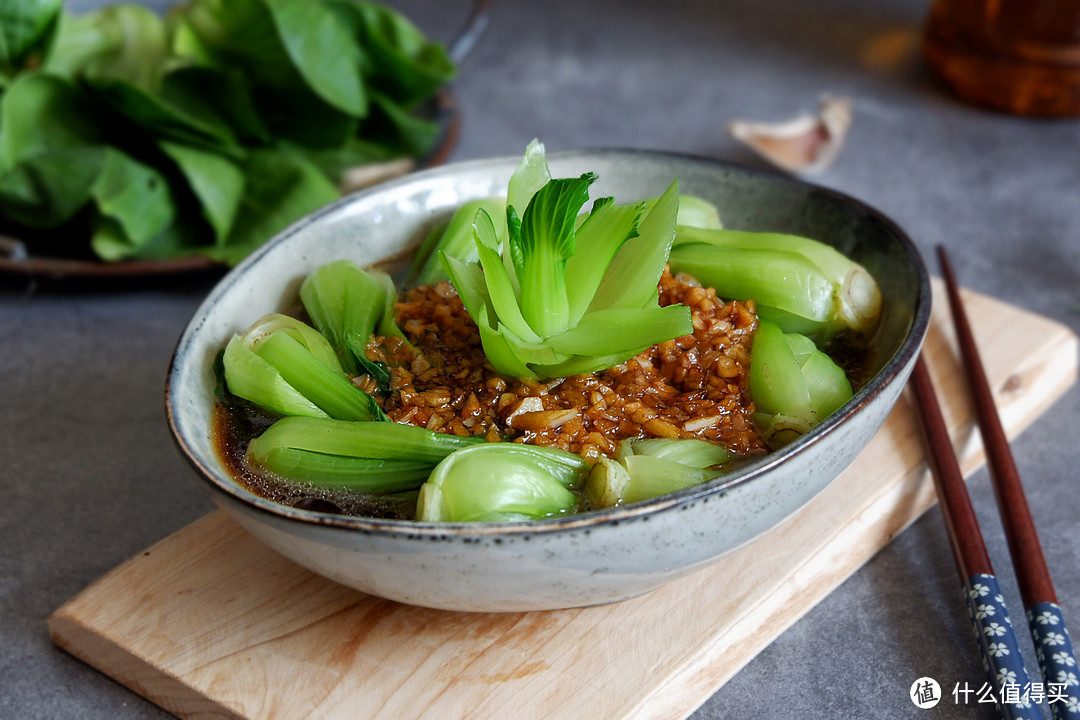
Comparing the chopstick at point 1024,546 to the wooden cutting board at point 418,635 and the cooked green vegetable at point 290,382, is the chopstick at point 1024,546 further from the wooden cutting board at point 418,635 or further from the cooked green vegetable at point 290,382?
the cooked green vegetable at point 290,382

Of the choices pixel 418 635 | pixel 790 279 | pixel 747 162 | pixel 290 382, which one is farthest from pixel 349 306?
pixel 747 162

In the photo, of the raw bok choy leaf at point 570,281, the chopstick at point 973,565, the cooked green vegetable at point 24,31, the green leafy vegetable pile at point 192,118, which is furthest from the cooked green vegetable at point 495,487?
the cooked green vegetable at point 24,31

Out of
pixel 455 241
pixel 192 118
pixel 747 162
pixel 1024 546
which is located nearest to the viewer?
pixel 1024 546

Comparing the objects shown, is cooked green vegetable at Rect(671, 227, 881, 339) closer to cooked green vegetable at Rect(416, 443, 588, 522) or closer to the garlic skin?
cooked green vegetable at Rect(416, 443, 588, 522)

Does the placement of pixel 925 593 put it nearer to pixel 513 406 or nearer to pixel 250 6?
pixel 513 406

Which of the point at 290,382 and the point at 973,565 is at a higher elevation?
the point at 290,382

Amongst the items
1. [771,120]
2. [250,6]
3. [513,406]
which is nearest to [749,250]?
[513,406]

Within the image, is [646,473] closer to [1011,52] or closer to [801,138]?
[801,138]
